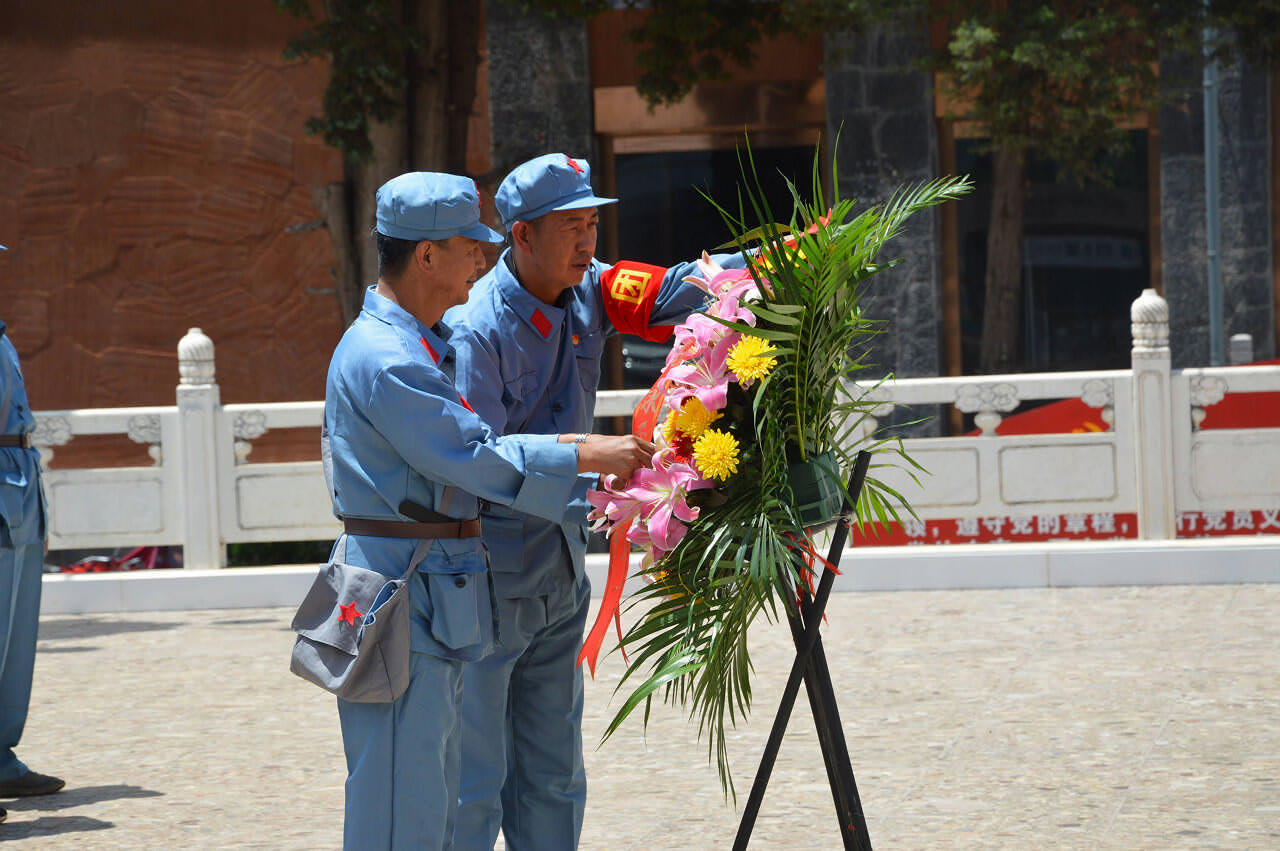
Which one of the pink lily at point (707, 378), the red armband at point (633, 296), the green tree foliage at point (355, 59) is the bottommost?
the pink lily at point (707, 378)

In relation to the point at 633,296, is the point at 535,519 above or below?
below

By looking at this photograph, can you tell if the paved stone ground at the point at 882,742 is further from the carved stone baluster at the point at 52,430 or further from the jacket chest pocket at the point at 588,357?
the carved stone baluster at the point at 52,430

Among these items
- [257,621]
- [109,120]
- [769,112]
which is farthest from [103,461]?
[769,112]

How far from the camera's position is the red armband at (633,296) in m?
3.93

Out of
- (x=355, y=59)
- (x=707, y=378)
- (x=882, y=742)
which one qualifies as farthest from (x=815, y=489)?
(x=355, y=59)

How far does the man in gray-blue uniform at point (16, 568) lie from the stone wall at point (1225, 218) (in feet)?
32.3

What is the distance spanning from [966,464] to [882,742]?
3661 millimetres

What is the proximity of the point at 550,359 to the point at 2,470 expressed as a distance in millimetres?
2413

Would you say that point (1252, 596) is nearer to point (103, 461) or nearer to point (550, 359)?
point (550, 359)

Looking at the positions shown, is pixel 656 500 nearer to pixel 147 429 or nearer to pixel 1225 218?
pixel 147 429

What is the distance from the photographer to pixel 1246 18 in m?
10.2

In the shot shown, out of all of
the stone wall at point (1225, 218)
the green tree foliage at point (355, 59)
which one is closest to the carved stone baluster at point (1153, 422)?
the stone wall at point (1225, 218)

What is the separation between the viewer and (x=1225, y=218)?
12898 millimetres

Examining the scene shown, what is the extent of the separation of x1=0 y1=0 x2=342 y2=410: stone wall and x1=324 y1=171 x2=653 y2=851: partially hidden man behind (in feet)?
33.7
